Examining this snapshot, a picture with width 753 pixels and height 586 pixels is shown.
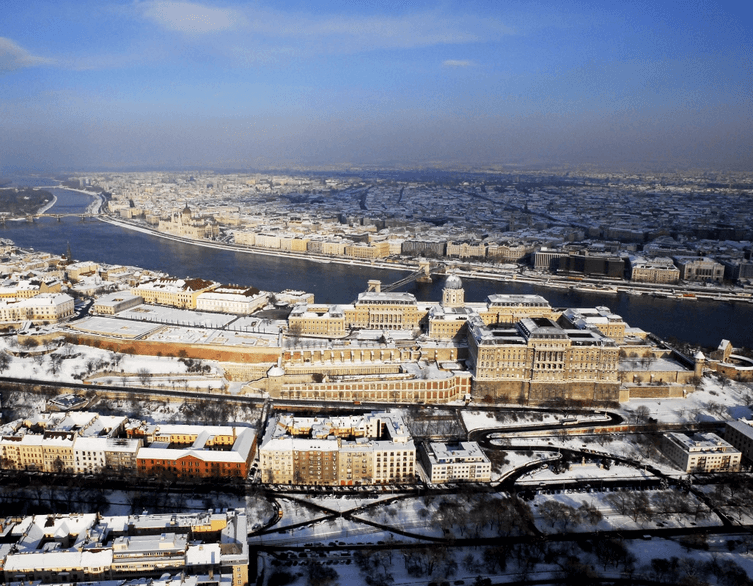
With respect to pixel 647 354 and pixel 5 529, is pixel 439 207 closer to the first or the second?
pixel 647 354

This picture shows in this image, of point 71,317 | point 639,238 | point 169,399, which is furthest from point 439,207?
point 169,399

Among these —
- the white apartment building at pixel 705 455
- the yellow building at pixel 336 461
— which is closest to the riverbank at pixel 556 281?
the white apartment building at pixel 705 455

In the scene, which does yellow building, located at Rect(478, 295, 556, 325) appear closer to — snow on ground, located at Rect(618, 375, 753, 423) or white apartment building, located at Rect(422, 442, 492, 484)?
snow on ground, located at Rect(618, 375, 753, 423)

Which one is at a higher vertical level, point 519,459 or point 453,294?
point 453,294

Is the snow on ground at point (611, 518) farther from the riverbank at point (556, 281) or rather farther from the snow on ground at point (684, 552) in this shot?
Result: the riverbank at point (556, 281)

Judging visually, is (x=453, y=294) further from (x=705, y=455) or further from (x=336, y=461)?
(x=336, y=461)

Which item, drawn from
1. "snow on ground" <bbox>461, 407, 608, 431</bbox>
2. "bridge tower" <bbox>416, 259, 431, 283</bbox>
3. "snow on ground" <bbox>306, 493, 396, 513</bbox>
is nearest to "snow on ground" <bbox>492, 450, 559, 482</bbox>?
"snow on ground" <bbox>461, 407, 608, 431</bbox>

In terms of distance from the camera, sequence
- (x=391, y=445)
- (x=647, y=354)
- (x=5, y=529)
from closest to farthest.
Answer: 1. (x=5, y=529)
2. (x=391, y=445)
3. (x=647, y=354)

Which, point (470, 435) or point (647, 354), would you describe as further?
point (647, 354)

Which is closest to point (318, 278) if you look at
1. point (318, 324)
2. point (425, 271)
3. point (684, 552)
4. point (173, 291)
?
point (425, 271)
